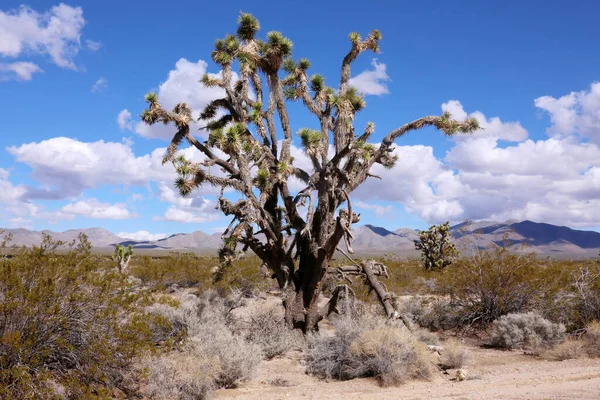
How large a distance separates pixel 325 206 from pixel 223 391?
18.8ft

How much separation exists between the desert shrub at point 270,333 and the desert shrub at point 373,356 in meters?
1.44

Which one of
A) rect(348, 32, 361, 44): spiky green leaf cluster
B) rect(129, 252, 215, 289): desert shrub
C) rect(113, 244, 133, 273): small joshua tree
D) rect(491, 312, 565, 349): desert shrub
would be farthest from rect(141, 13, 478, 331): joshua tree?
rect(113, 244, 133, 273): small joshua tree

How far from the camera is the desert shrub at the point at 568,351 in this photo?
11086mm


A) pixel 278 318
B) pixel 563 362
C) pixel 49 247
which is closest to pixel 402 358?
pixel 563 362

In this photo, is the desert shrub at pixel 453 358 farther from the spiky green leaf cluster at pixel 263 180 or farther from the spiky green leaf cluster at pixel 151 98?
the spiky green leaf cluster at pixel 151 98

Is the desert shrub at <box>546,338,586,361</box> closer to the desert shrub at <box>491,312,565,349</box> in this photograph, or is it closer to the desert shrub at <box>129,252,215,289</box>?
the desert shrub at <box>491,312,565,349</box>

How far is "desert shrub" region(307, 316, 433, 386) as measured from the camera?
947 cm

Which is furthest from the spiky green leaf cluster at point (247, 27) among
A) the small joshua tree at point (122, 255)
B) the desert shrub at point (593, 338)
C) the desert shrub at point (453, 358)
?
the small joshua tree at point (122, 255)

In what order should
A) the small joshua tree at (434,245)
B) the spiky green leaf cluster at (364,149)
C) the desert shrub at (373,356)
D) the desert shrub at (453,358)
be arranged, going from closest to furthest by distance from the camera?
the desert shrub at (373,356) < the desert shrub at (453,358) < the spiky green leaf cluster at (364,149) < the small joshua tree at (434,245)

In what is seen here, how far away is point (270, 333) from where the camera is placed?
12.9m

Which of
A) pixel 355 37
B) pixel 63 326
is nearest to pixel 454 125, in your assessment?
pixel 355 37

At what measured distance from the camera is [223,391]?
888 cm

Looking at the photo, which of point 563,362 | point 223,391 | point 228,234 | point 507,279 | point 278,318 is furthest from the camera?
point 507,279

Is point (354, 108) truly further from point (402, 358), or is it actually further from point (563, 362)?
point (563, 362)
